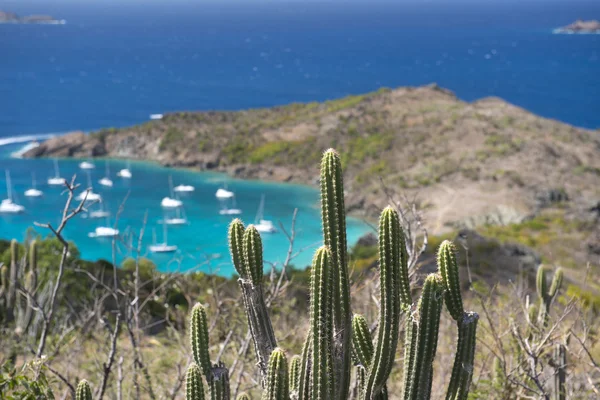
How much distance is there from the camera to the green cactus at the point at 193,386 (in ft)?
16.7

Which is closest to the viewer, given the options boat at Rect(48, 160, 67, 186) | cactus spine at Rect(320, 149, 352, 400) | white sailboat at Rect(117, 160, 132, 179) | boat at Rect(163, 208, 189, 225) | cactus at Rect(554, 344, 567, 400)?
cactus spine at Rect(320, 149, 352, 400)

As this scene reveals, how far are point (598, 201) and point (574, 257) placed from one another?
11.9 m

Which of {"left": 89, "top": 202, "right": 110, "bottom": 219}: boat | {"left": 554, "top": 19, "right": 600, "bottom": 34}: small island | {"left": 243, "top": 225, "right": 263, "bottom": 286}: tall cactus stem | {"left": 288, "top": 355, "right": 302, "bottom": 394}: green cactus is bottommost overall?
{"left": 89, "top": 202, "right": 110, "bottom": 219}: boat

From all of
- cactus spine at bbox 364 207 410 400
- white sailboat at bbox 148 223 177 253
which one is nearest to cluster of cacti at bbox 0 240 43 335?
cactus spine at bbox 364 207 410 400

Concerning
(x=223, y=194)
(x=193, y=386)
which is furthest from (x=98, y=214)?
(x=193, y=386)

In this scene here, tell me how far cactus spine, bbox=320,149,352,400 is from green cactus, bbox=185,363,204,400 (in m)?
1.04

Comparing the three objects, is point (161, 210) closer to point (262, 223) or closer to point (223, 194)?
point (223, 194)

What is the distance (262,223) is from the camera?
3856 centimetres

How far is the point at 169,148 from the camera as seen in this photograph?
57.3 meters

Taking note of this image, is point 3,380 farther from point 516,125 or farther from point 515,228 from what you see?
point 516,125

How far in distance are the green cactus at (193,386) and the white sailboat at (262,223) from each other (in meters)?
29.3

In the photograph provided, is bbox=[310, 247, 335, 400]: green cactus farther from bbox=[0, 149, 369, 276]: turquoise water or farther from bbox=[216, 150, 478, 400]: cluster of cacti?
bbox=[0, 149, 369, 276]: turquoise water

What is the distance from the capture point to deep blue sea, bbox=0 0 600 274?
47062 millimetres

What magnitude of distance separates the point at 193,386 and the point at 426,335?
1669 millimetres
